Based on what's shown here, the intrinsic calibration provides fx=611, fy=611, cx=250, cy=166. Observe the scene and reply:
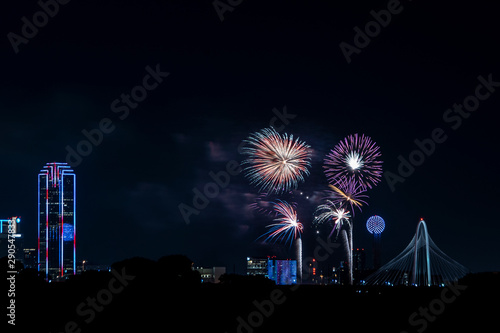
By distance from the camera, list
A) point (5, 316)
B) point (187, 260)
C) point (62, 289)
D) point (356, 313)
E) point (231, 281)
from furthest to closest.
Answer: point (356, 313) < point (231, 281) < point (187, 260) < point (62, 289) < point (5, 316)

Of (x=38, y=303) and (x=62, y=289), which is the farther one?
(x=62, y=289)

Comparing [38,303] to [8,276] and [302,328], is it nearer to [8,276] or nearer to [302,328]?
[8,276]

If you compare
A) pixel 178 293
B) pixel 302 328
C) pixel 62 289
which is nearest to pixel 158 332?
pixel 178 293

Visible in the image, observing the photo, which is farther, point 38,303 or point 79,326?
point 38,303

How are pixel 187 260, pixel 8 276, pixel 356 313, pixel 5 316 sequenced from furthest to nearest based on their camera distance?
pixel 356 313
pixel 187 260
pixel 8 276
pixel 5 316

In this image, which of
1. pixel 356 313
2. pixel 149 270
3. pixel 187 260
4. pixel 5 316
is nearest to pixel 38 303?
pixel 5 316

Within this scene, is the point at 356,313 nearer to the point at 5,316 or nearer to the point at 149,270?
the point at 149,270

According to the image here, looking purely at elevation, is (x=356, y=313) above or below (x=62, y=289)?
below

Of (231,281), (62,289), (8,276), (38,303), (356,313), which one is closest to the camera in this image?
(38,303)

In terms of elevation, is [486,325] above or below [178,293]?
below
